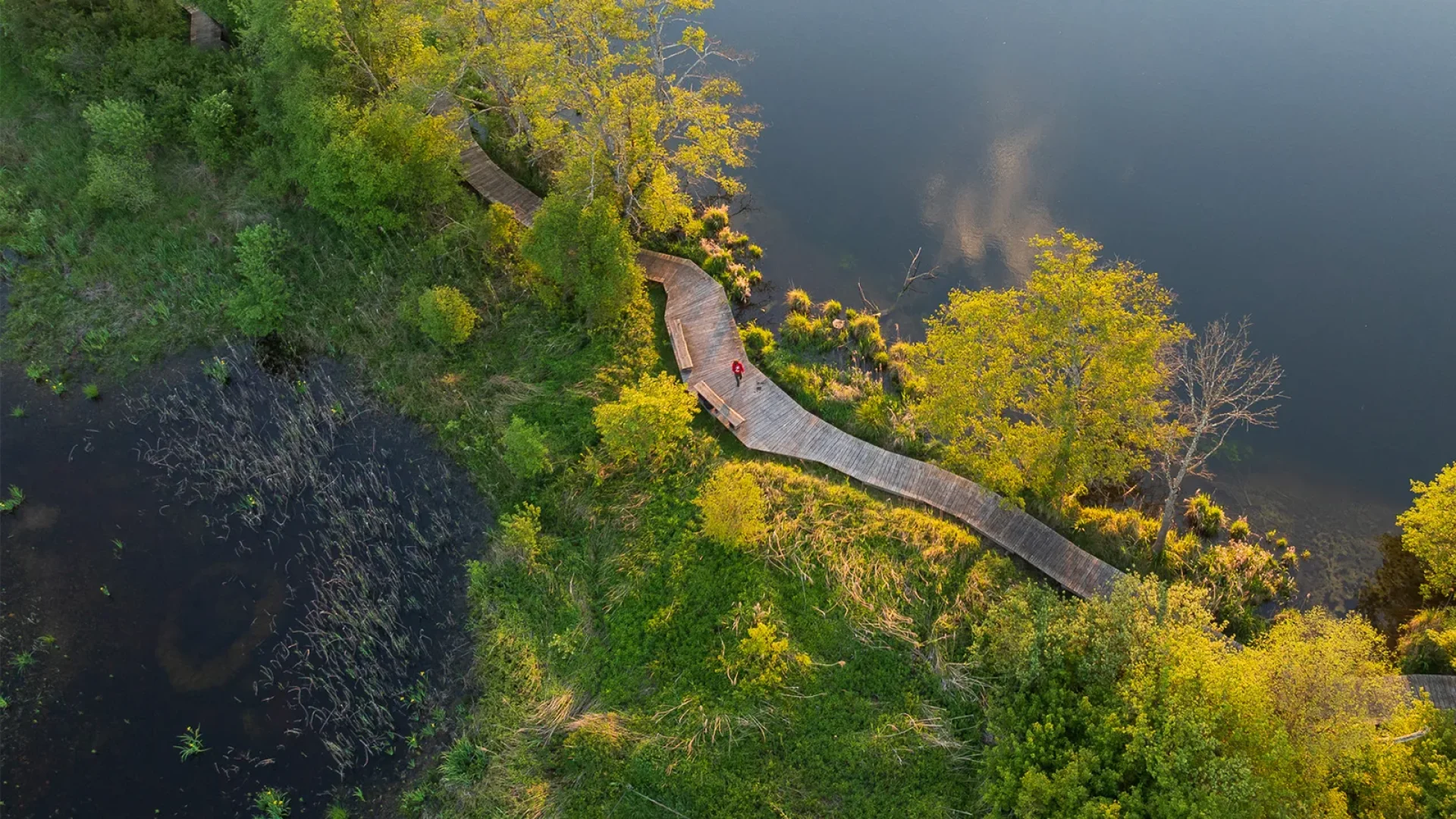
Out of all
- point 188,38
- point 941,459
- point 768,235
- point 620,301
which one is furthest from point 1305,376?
point 188,38

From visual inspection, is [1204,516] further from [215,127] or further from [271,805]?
[215,127]

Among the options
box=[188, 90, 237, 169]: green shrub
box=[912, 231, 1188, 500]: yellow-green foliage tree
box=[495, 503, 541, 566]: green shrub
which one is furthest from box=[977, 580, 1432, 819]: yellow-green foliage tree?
box=[188, 90, 237, 169]: green shrub

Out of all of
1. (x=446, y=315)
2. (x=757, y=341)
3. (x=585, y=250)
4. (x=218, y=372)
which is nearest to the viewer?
(x=585, y=250)

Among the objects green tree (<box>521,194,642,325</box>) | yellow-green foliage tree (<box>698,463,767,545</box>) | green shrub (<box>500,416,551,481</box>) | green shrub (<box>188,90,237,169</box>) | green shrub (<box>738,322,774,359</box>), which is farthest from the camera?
green shrub (<box>188,90,237,169</box>)

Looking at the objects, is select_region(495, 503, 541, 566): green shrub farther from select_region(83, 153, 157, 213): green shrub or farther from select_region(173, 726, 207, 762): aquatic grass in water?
select_region(83, 153, 157, 213): green shrub

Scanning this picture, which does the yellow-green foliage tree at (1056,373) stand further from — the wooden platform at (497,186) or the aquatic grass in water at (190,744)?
the aquatic grass in water at (190,744)

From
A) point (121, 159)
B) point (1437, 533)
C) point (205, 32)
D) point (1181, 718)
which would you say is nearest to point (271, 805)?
point (1181, 718)

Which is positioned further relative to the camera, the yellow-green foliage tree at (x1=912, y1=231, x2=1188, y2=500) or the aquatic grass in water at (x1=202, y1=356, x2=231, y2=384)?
the aquatic grass in water at (x1=202, y1=356, x2=231, y2=384)
